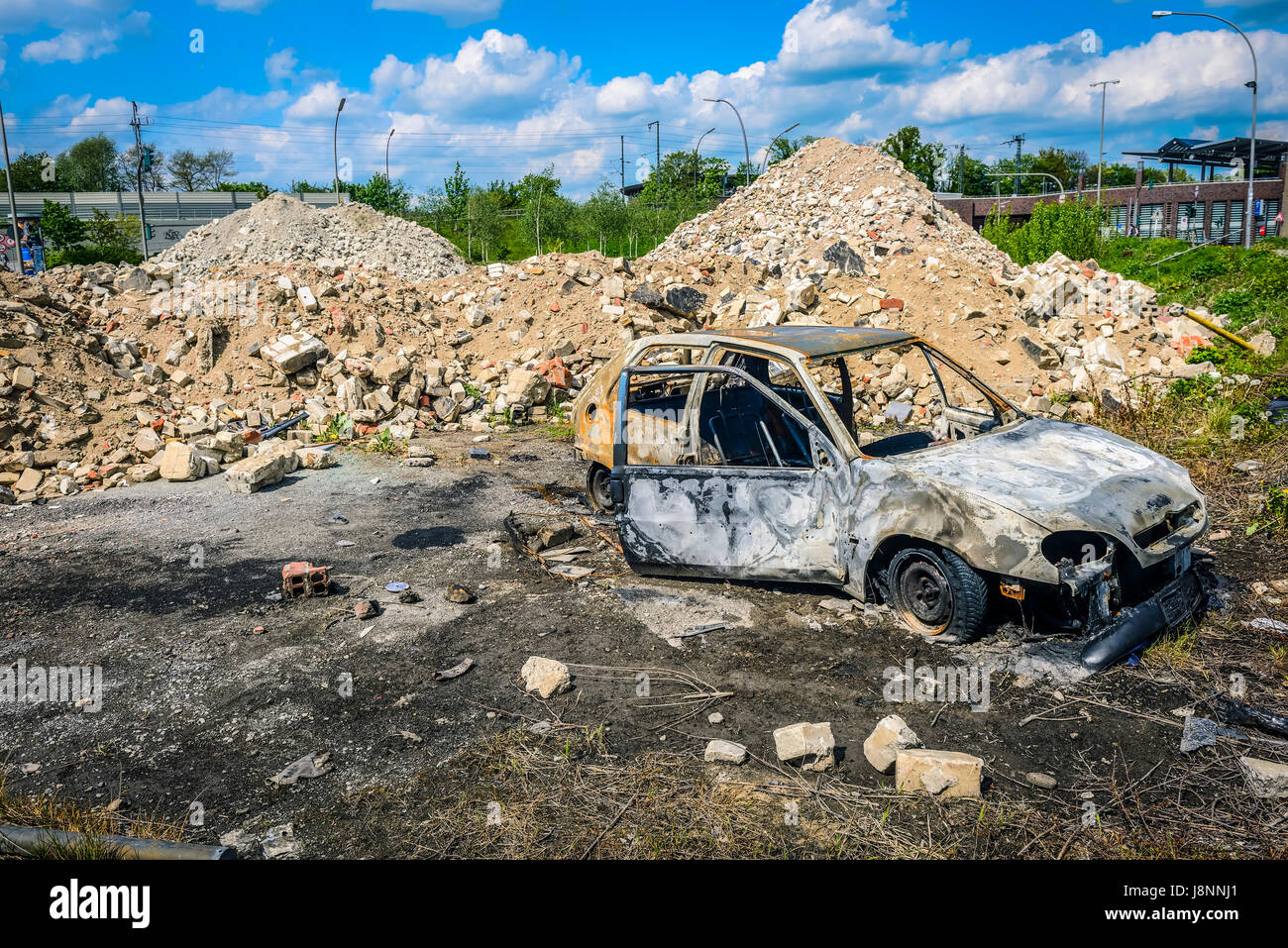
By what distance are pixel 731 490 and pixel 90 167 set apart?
8262 centimetres

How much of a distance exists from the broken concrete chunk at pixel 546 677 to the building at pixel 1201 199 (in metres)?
44.2

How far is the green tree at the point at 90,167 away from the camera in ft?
219

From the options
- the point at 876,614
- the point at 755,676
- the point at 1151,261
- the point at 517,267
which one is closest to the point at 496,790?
the point at 755,676

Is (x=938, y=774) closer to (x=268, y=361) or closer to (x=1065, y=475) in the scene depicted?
(x=1065, y=475)

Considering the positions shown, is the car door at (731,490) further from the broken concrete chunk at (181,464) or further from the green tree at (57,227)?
the green tree at (57,227)

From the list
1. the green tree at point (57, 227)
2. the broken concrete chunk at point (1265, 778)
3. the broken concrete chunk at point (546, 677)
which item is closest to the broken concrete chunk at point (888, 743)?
the broken concrete chunk at point (1265, 778)

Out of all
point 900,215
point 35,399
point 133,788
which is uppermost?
point 900,215

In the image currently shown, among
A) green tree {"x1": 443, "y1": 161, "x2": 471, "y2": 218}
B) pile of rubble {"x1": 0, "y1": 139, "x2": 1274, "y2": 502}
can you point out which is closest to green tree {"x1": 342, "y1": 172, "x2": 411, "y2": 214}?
green tree {"x1": 443, "y1": 161, "x2": 471, "y2": 218}

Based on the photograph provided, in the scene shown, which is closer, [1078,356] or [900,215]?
[1078,356]

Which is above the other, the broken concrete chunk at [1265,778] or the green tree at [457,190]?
the green tree at [457,190]
